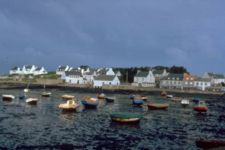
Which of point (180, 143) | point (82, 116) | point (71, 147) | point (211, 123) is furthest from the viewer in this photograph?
point (82, 116)

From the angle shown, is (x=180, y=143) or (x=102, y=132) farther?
(x=102, y=132)

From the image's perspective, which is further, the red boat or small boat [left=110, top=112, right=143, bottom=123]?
small boat [left=110, top=112, right=143, bottom=123]

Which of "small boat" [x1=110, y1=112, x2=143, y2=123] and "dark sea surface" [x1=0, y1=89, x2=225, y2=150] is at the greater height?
"small boat" [x1=110, y1=112, x2=143, y2=123]

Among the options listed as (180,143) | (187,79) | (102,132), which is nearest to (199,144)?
(180,143)

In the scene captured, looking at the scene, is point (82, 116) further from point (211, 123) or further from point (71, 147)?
point (71, 147)

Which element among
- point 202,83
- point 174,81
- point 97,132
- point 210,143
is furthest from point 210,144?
point 202,83

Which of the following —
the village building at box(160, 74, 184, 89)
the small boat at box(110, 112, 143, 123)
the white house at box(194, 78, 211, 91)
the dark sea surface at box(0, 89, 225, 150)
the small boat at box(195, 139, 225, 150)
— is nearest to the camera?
the small boat at box(195, 139, 225, 150)

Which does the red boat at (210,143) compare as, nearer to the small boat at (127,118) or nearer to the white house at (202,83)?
the small boat at (127,118)

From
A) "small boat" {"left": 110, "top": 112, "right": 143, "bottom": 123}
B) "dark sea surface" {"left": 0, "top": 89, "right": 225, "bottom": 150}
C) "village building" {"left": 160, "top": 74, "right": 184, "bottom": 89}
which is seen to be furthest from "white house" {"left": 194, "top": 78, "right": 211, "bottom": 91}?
"small boat" {"left": 110, "top": 112, "right": 143, "bottom": 123}

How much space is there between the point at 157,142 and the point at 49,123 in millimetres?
19690

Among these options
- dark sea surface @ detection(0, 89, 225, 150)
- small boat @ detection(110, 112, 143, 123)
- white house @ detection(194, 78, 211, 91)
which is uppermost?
white house @ detection(194, 78, 211, 91)

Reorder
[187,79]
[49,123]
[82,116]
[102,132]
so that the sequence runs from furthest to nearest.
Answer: [187,79]
[82,116]
[49,123]
[102,132]

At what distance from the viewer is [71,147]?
40.7m

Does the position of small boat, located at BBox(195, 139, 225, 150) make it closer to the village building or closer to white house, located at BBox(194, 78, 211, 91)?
white house, located at BBox(194, 78, 211, 91)
